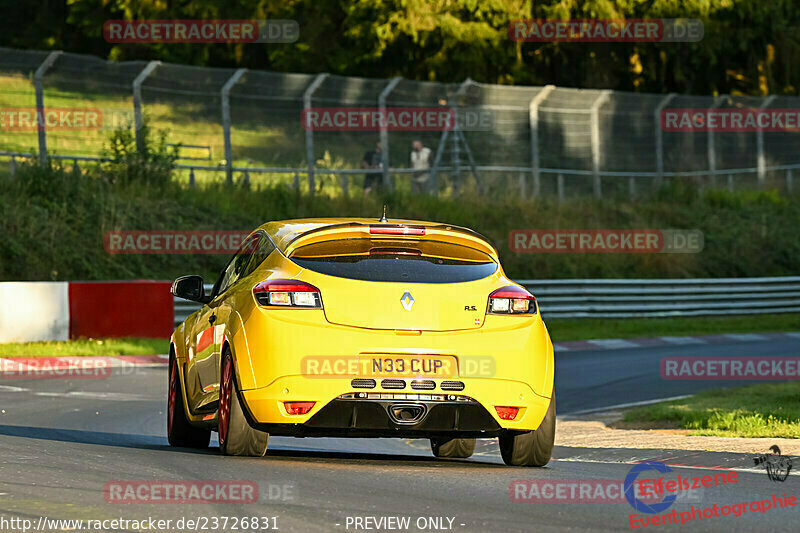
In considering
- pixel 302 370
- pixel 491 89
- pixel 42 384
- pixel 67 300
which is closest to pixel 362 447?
pixel 302 370

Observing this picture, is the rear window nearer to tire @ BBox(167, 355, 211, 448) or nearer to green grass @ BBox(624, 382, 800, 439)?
tire @ BBox(167, 355, 211, 448)

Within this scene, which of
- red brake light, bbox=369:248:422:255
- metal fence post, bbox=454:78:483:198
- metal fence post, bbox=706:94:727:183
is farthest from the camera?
metal fence post, bbox=706:94:727:183

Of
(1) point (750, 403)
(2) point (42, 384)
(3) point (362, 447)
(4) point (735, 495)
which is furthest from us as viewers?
(2) point (42, 384)

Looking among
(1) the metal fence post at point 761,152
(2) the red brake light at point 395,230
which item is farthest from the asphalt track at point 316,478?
(1) the metal fence post at point 761,152

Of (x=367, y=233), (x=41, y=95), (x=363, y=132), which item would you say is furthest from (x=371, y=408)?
(x=363, y=132)

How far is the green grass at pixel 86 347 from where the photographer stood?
66.5 feet

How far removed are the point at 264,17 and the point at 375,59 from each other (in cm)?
404

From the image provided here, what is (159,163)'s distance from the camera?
3055cm

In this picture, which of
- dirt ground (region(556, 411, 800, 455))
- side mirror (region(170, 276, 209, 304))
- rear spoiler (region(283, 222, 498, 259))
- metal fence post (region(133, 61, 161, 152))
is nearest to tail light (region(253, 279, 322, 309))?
rear spoiler (region(283, 222, 498, 259))

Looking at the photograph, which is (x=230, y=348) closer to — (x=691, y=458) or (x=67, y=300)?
(x=691, y=458)

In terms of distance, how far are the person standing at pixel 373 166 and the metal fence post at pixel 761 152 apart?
11.8 m

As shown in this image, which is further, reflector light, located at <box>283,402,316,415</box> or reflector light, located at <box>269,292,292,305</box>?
reflector light, located at <box>269,292,292,305</box>

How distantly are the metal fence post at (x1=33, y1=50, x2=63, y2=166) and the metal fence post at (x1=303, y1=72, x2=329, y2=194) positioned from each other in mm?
5488

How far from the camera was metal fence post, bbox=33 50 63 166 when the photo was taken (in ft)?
93.0
